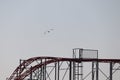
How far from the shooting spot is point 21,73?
35.2 metres

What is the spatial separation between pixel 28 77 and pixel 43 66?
419 centimetres

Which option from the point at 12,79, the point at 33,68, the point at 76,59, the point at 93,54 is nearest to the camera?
the point at 76,59

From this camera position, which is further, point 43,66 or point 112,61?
point 43,66

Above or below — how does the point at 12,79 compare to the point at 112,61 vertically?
below

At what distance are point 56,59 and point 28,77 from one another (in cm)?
776

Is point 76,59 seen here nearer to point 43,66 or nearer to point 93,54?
point 93,54

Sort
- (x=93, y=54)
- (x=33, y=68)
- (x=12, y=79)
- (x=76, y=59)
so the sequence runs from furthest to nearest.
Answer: (x=12, y=79), (x=33, y=68), (x=93, y=54), (x=76, y=59)

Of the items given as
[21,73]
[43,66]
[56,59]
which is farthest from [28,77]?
[56,59]

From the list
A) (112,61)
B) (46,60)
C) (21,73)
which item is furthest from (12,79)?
(112,61)

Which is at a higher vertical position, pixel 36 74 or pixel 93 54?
pixel 93 54

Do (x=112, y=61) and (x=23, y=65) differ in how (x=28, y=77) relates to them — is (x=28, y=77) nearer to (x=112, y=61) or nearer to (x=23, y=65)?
(x=23, y=65)

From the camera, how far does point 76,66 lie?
30.1m

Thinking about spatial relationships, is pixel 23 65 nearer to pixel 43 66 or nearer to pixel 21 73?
pixel 21 73

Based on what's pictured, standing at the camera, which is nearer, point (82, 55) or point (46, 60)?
point (82, 55)
